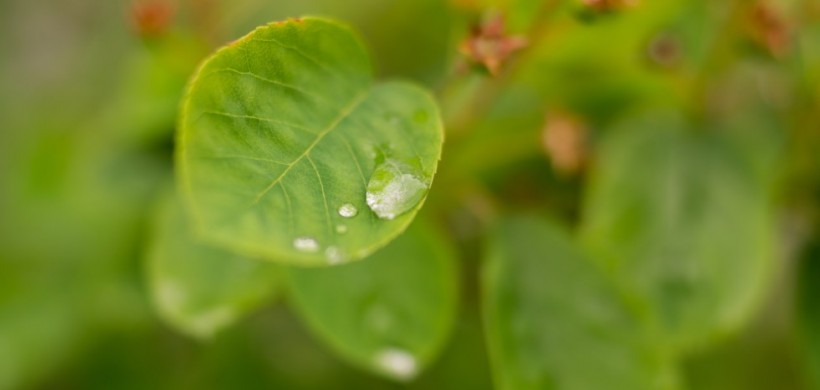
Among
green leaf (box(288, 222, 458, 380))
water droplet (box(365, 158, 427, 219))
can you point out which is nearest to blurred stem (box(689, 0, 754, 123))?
green leaf (box(288, 222, 458, 380))

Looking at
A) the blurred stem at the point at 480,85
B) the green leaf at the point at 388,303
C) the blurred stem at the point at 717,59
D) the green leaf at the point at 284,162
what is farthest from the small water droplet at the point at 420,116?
the blurred stem at the point at 717,59

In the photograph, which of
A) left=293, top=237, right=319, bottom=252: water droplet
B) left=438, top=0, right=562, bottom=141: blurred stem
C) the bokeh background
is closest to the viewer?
left=293, top=237, right=319, bottom=252: water droplet

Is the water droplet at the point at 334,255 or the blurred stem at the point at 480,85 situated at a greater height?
the blurred stem at the point at 480,85

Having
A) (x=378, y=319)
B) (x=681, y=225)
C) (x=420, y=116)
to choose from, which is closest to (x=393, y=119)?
(x=420, y=116)

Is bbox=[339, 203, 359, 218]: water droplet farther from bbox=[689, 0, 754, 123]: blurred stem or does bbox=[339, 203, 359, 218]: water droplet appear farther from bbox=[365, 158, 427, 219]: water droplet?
bbox=[689, 0, 754, 123]: blurred stem

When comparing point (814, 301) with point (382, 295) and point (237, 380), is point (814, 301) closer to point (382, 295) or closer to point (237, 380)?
point (382, 295)

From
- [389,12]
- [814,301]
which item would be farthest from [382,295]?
[389,12]

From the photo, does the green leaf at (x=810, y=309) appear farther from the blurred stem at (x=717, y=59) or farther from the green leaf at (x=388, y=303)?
the green leaf at (x=388, y=303)
